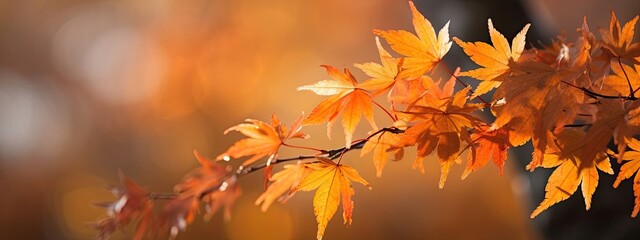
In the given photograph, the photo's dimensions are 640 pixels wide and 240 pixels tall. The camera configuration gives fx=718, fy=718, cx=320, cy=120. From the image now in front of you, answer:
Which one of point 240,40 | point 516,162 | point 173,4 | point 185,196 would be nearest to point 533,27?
point 516,162

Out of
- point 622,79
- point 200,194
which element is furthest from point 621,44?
point 200,194

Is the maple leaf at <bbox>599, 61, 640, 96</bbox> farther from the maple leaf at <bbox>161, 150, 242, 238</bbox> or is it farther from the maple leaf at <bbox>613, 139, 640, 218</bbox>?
the maple leaf at <bbox>161, 150, 242, 238</bbox>

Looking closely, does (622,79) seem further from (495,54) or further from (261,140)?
(261,140)

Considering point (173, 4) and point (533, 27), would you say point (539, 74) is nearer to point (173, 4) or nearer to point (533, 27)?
point (533, 27)

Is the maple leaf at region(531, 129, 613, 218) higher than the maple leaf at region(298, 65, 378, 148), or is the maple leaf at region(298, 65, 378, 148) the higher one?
the maple leaf at region(298, 65, 378, 148)

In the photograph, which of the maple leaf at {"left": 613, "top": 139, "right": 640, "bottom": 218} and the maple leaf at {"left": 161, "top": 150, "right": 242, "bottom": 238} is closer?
the maple leaf at {"left": 613, "top": 139, "right": 640, "bottom": 218}

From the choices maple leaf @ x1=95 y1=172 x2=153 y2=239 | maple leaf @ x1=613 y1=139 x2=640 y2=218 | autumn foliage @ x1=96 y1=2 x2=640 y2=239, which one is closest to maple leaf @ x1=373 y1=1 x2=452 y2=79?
autumn foliage @ x1=96 y1=2 x2=640 y2=239

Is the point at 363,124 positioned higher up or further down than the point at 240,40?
further down
